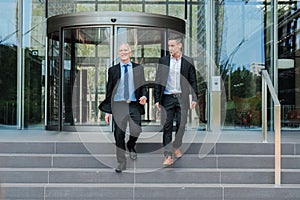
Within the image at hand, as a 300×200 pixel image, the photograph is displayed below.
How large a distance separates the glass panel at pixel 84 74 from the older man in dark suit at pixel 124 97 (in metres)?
3.53

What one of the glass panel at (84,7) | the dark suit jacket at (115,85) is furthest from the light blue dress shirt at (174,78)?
the glass panel at (84,7)

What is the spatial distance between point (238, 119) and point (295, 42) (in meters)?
2.24

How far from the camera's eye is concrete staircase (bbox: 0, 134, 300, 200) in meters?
5.30

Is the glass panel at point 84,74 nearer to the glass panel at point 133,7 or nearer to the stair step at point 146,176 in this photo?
the glass panel at point 133,7

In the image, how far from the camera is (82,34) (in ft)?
29.8

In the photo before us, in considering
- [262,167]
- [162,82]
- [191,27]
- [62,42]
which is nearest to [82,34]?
[62,42]

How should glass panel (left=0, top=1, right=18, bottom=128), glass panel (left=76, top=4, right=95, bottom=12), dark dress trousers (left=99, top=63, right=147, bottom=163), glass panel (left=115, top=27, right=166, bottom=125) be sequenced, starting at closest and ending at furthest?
dark dress trousers (left=99, top=63, right=147, bottom=163), glass panel (left=115, top=27, right=166, bottom=125), glass panel (left=0, top=1, right=18, bottom=128), glass panel (left=76, top=4, right=95, bottom=12)

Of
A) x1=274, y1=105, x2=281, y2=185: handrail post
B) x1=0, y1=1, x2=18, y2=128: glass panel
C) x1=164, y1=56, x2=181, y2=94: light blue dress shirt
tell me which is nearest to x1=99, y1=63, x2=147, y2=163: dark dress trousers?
x1=164, y1=56, x2=181, y2=94: light blue dress shirt

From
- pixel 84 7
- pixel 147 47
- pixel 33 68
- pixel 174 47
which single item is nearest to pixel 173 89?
pixel 174 47

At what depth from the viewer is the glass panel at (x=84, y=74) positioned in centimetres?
905

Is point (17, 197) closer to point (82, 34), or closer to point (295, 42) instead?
point (82, 34)

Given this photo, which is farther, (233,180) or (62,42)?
(62,42)

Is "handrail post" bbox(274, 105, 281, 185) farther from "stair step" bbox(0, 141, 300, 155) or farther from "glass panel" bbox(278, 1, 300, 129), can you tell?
"glass panel" bbox(278, 1, 300, 129)

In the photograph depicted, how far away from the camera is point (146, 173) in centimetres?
561
